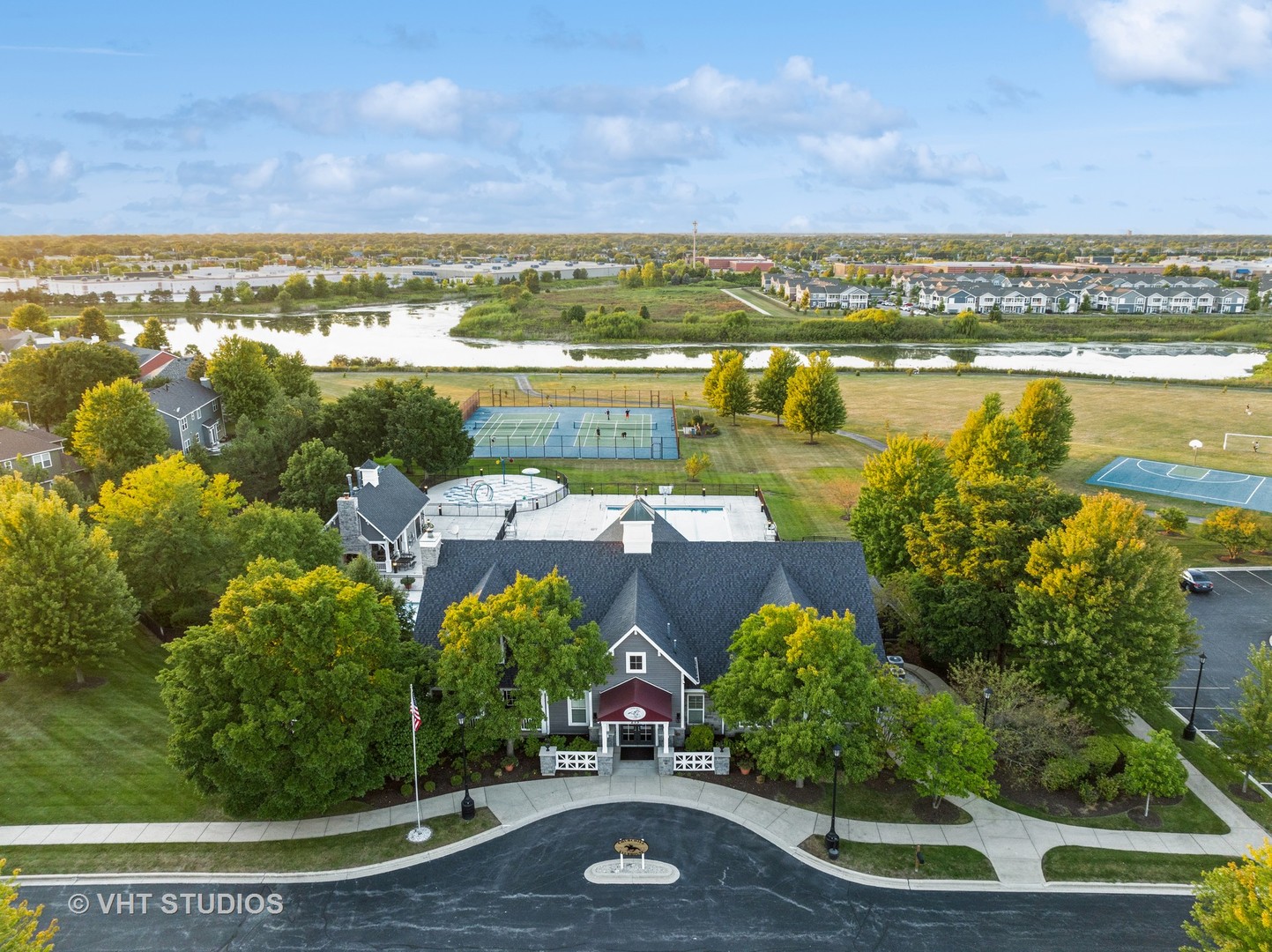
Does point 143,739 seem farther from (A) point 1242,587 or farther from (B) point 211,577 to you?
(A) point 1242,587

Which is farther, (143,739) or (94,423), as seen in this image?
(94,423)

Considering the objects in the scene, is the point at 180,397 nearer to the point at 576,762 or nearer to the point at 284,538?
the point at 284,538

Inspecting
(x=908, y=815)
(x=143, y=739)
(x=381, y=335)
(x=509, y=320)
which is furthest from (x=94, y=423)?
(x=509, y=320)

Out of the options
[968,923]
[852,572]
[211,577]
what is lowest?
[968,923]

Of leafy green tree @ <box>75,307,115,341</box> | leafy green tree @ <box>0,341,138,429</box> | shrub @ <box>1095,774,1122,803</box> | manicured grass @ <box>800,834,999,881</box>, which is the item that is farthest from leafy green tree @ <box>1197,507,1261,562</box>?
leafy green tree @ <box>75,307,115,341</box>

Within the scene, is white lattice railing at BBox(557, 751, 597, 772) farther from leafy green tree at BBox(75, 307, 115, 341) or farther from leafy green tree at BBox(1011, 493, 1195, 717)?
leafy green tree at BBox(75, 307, 115, 341)

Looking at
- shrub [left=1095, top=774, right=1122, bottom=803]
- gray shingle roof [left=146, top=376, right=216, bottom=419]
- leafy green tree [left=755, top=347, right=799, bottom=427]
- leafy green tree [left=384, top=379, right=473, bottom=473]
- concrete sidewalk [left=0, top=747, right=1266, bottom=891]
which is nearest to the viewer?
concrete sidewalk [left=0, top=747, right=1266, bottom=891]
